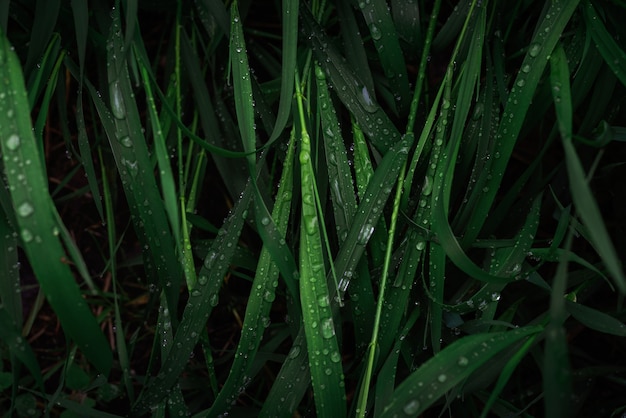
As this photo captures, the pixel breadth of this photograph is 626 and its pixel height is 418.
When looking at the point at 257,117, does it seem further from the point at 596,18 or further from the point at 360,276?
the point at 596,18

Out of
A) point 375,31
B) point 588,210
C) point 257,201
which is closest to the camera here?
point 588,210

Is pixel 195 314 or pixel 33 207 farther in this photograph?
pixel 195 314

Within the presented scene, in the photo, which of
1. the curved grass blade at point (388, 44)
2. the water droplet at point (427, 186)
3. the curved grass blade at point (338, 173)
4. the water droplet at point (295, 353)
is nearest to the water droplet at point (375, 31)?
the curved grass blade at point (388, 44)

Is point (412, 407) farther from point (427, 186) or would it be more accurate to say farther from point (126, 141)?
point (126, 141)

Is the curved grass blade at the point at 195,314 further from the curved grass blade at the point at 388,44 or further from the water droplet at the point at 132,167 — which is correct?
the curved grass blade at the point at 388,44

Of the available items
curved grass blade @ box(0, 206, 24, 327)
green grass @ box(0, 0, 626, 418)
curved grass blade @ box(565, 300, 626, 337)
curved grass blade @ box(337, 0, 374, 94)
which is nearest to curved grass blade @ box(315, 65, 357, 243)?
green grass @ box(0, 0, 626, 418)

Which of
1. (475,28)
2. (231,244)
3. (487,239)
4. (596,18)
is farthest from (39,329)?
(596,18)

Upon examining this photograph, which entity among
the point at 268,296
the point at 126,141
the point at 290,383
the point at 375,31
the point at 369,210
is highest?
the point at 375,31

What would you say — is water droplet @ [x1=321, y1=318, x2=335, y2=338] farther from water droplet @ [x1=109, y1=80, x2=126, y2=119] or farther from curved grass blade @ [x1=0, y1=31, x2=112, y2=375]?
water droplet @ [x1=109, y1=80, x2=126, y2=119]

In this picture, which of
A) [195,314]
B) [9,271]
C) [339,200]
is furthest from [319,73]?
[9,271]
